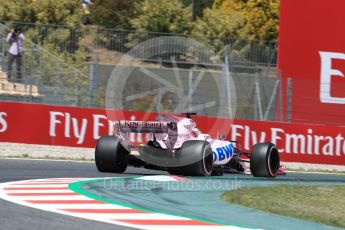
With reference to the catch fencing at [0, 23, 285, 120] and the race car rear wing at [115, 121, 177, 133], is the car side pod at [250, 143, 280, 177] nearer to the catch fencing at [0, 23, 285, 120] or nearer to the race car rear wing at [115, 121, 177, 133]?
the race car rear wing at [115, 121, 177, 133]

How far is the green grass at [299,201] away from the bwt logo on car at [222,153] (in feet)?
5.61

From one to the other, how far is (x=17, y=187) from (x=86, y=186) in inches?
37.0

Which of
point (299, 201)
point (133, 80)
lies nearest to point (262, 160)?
point (299, 201)

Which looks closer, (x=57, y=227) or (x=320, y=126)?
(x=57, y=227)

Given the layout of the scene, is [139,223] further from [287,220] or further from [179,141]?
[179,141]

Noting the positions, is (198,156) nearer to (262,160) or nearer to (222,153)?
(222,153)

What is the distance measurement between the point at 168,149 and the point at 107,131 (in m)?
7.09

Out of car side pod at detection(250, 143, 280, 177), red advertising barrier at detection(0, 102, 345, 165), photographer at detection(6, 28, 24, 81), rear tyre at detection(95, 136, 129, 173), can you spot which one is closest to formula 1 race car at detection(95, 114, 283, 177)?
rear tyre at detection(95, 136, 129, 173)

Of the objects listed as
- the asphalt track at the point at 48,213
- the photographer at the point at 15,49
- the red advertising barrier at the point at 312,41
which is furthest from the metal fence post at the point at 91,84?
the red advertising barrier at the point at 312,41

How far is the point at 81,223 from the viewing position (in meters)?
8.62

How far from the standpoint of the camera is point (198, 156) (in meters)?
14.1

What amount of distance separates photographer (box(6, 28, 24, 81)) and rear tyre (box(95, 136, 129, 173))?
8537 millimetres

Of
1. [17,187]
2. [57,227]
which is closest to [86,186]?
[17,187]

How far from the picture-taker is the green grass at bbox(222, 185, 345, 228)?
10.1 metres
